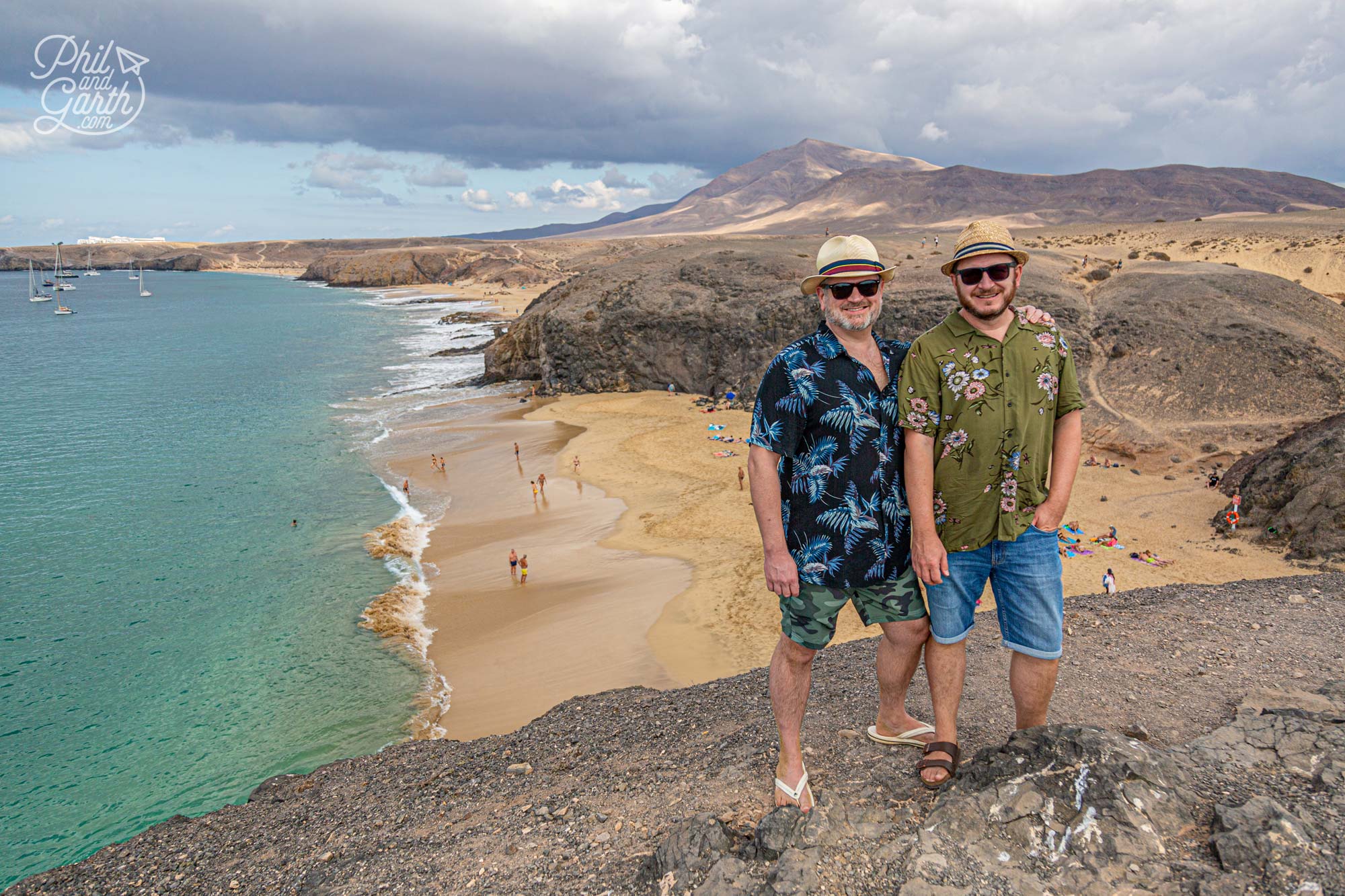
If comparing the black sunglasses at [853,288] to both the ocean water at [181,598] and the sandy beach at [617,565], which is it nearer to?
the sandy beach at [617,565]

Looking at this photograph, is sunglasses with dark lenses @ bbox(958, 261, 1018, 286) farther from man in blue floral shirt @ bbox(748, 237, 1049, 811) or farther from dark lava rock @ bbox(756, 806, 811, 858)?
dark lava rock @ bbox(756, 806, 811, 858)

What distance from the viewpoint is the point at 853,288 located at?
144 inches

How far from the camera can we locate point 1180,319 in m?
27.7

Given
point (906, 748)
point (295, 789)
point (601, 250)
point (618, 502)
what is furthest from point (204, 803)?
point (601, 250)

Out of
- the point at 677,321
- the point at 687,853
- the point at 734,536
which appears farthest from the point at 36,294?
the point at 687,853

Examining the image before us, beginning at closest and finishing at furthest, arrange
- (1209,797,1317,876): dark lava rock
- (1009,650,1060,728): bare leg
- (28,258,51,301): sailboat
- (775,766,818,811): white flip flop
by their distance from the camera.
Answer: (1209,797,1317,876): dark lava rock, (1009,650,1060,728): bare leg, (775,766,818,811): white flip flop, (28,258,51,301): sailboat

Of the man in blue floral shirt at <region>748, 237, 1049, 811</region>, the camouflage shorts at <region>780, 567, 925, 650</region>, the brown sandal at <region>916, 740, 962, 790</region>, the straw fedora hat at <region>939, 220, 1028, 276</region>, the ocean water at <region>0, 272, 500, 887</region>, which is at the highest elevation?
the straw fedora hat at <region>939, 220, 1028, 276</region>

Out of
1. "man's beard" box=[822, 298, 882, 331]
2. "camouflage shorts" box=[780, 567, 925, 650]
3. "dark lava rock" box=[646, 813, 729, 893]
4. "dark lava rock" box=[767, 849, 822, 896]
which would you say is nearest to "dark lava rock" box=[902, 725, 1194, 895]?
"dark lava rock" box=[767, 849, 822, 896]

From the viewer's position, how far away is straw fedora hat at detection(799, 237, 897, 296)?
12.0ft

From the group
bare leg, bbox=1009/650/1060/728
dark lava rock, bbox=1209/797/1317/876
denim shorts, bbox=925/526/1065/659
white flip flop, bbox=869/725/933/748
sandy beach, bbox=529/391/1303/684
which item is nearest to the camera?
dark lava rock, bbox=1209/797/1317/876

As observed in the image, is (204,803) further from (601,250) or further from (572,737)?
(601,250)

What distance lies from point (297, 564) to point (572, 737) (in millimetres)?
14789

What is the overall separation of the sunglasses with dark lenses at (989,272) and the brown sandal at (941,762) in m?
2.52

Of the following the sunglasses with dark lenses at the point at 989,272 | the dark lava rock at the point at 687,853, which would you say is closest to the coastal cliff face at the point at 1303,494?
the sunglasses with dark lenses at the point at 989,272
